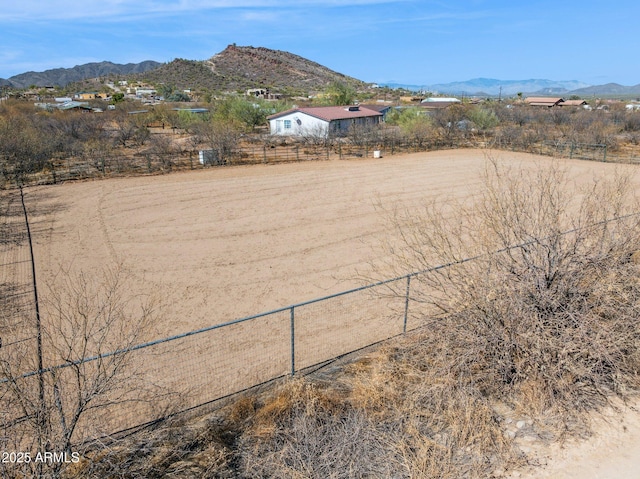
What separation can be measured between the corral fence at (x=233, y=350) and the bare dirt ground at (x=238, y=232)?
473 millimetres

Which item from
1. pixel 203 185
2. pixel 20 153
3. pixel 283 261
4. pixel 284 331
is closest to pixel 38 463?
pixel 284 331

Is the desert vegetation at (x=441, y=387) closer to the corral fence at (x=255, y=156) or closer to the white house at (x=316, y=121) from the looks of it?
the corral fence at (x=255, y=156)

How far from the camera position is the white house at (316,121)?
53.1 m

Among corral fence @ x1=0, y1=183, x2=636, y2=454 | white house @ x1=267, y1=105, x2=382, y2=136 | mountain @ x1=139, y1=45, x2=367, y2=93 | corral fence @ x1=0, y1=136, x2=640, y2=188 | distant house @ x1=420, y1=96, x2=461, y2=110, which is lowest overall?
corral fence @ x1=0, y1=183, x2=636, y2=454

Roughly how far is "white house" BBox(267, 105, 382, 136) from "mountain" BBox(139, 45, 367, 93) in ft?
306

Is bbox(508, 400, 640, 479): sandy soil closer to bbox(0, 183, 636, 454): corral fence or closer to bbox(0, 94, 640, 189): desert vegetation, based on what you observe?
bbox(0, 183, 636, 454): corral fence

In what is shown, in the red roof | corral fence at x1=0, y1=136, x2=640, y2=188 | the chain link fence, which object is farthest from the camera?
the red roof

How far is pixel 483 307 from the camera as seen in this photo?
843 cm

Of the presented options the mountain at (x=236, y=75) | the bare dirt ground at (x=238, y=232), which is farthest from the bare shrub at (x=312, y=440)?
the mountain at (x=236, y=75)

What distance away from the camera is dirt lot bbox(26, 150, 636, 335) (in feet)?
46.8

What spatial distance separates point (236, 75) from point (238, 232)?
534 feet

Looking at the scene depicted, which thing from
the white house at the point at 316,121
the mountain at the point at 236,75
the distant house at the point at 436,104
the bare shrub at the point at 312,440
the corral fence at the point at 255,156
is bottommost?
the bare shrub at the point at 312,440

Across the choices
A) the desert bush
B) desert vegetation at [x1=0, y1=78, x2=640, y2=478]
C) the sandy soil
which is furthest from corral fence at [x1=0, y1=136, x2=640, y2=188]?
the sandy soil

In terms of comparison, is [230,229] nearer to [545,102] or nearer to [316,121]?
[316,121]
